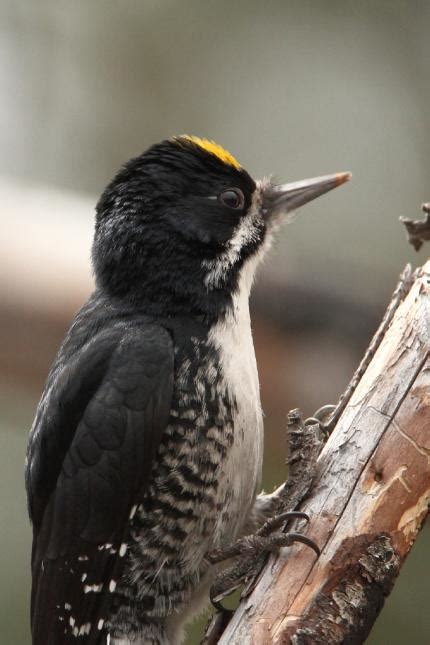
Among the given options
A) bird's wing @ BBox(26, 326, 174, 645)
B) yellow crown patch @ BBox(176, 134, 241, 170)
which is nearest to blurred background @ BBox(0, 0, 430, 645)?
yellow crown patch @ BBox(176, 134, 241, 170)

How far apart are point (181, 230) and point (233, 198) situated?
0.68 feet

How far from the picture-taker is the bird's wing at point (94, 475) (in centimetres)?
223

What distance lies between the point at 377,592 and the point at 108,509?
2.15ft

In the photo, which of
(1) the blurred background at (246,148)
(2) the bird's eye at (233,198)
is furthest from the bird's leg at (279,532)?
(1) the blurred background at (246,148)

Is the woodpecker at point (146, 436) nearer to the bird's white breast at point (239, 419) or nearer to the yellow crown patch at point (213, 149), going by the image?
the bird's white breast at point (239, 419)

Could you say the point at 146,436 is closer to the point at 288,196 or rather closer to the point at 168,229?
the point at 168,229

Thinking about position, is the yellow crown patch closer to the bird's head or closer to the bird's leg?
the bird's head

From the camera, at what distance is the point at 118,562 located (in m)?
2.25

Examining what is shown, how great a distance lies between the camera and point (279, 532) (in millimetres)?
2092

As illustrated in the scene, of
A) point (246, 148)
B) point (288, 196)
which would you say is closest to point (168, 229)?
point (288, 196)

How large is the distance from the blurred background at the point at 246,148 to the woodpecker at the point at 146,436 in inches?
47.0

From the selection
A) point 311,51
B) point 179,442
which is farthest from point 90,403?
point 311,51

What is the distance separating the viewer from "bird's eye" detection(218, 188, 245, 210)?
254 centimetres

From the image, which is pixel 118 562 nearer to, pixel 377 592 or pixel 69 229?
pixel 377 592
